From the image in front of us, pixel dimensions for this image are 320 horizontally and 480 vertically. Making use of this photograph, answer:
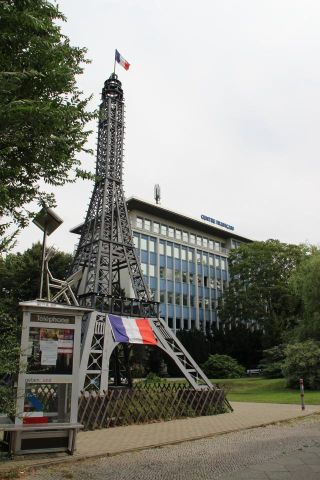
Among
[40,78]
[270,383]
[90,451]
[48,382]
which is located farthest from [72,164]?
[270,383]

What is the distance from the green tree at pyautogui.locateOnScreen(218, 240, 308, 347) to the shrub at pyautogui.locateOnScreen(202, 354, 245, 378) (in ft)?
27.1

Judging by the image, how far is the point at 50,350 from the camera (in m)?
10.1

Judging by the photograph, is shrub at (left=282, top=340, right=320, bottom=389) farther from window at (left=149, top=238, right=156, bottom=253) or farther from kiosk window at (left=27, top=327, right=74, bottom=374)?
window at (left=149, top=238, right=156, bottom=253)

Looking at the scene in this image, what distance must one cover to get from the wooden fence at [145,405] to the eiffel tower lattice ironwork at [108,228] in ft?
24.9

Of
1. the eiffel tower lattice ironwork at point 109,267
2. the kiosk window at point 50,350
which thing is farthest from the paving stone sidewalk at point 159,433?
the eiffel tower lattice ironwork at point 109,267

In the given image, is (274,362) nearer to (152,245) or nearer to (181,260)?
(152,245)

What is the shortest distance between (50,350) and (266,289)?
49.8 meters

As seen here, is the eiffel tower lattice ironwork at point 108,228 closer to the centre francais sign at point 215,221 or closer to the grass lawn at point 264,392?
the grass lawn at point 264,392

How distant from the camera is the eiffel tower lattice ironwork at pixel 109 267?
66.4 ft

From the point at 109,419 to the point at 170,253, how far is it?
5061cm

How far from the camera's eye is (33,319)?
10109mm

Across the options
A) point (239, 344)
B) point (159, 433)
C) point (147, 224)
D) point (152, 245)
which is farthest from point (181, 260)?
point (159, 433)

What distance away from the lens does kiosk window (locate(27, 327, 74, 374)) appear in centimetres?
1002

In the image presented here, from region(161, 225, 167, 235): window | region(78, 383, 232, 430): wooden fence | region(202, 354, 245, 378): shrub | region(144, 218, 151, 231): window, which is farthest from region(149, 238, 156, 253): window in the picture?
region(78, 383, 232, 430): wooden fence
